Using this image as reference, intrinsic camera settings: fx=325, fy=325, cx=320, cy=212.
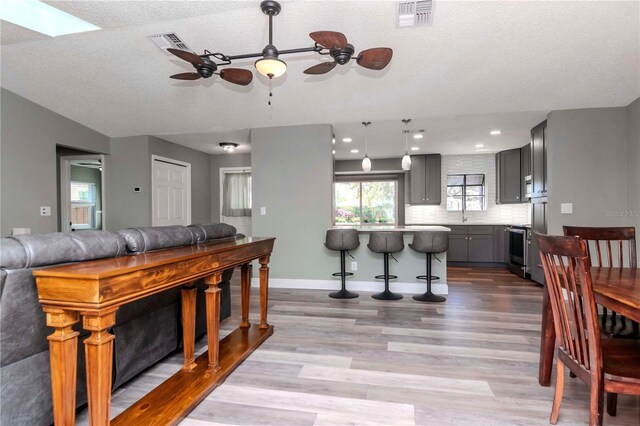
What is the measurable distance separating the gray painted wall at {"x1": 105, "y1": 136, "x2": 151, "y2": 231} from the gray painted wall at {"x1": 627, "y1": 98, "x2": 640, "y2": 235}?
672cm

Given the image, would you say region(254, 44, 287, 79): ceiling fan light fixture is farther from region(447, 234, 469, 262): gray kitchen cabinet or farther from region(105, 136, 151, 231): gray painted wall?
region(447, 234, 469, 262): gray kitchen cabinet

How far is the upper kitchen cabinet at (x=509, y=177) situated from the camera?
244 inches

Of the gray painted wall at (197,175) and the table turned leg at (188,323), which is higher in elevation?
the gray painted wall at (197,175)

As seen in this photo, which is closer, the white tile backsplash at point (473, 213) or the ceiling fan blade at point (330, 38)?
the ceiling fan blade at point (330, 38)

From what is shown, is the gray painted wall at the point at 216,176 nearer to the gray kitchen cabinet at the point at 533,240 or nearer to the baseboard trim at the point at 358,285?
the baseboard trim at the point at 358,285

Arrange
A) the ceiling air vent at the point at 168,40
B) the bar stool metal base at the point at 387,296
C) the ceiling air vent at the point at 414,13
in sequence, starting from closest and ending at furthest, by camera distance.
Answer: the ceiling air vent at the point at 414,13, the ceiling air vent at the point at 168,40, the bar stool metal base at the point at 387,296

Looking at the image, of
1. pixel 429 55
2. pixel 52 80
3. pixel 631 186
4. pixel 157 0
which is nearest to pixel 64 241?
pixel 157 0

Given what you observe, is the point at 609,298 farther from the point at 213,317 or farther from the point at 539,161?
the point at 539,161

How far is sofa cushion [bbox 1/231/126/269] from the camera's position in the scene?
4.34 feet

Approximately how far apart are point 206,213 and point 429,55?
5.45 meters

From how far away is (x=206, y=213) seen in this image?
7.05m

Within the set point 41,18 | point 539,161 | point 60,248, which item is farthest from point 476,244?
point 41,18

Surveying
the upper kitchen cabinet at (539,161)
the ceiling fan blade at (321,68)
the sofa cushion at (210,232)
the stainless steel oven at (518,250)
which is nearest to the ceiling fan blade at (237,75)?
the ceiling fan blade at (321,68)

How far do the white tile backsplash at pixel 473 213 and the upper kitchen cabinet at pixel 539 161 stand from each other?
1.99 metres
